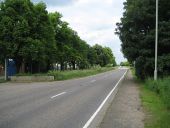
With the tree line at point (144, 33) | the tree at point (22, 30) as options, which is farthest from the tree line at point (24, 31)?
the tree line at point (144, 33)

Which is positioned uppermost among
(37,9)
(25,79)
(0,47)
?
(37,9)

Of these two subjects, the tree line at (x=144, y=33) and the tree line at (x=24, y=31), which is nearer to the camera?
the tree line at (x=144, y=33)

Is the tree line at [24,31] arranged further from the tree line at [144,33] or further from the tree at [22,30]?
the tree line at [144,33]

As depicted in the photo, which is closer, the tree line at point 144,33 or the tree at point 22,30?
the tree line at point 144,33

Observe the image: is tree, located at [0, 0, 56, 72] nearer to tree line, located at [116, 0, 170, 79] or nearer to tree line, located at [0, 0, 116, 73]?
tree line, located at [0, 0, 116, 73]

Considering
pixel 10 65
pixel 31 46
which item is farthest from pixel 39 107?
pixel 10 65

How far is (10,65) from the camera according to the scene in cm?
5978

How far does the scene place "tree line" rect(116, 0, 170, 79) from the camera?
37.2 m

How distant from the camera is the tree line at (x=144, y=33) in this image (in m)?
37.2

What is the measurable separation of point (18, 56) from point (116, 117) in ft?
120

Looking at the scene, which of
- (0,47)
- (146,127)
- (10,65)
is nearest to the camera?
(146,127)

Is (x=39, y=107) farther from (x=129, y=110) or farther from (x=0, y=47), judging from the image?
(x=0, y=47)

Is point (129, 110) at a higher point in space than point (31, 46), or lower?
lower

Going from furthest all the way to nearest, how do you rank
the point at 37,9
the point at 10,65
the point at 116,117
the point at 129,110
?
1. the point at 10,65
2. the point at 37,9
3. the point at 129,110
4. the point at 116,117
